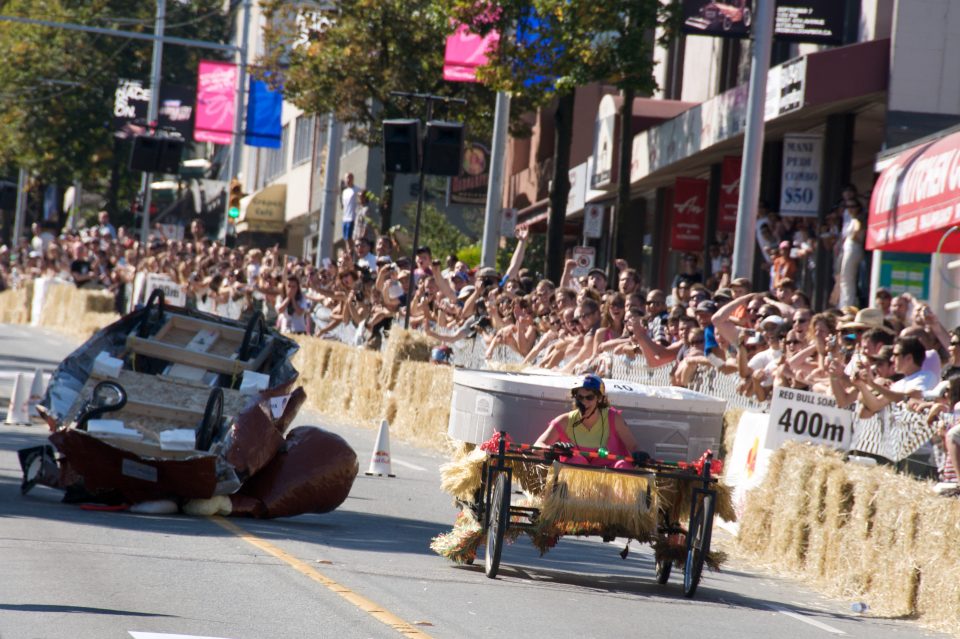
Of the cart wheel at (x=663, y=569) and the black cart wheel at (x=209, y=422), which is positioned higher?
the black cart wheel at (x=209, y=422)

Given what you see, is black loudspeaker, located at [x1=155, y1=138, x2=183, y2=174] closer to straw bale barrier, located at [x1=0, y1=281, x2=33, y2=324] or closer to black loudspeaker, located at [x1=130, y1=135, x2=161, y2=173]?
black loudspeaker, located at [x1=130, y1=135, x2=161, y2=173]

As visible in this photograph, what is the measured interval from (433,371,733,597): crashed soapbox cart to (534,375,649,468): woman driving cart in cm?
28

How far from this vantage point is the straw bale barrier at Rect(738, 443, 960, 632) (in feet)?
37.9

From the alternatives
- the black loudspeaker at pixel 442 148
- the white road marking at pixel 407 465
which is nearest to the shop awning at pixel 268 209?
the black loudspeaker at pixel 442 148

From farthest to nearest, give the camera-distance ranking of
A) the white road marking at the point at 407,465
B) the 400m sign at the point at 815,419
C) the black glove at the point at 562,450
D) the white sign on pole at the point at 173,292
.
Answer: the white sign on pole at the point at 173,292, the white road marking at the point at 407,465, the 400m sign at the point at 815,419, the black glove at the point at 562,450

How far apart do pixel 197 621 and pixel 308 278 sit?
22.6 metres

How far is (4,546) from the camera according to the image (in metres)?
11.3

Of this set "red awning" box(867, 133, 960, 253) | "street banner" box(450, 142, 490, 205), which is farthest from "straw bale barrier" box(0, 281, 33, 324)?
"red awning" box(867, 133, 960, 253)

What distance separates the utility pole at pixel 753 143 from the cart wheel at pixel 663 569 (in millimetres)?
9154

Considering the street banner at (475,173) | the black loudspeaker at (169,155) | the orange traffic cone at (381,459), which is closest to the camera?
the orange traffic cone at (381,459)

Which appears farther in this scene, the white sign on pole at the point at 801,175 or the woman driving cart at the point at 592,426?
the white sign on pole at the point at 801,175

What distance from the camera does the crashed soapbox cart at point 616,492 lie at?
38.1ft

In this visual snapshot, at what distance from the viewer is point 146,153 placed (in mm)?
42562

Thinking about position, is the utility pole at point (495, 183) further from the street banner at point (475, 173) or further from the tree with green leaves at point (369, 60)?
the street banner at point (475, 173)
